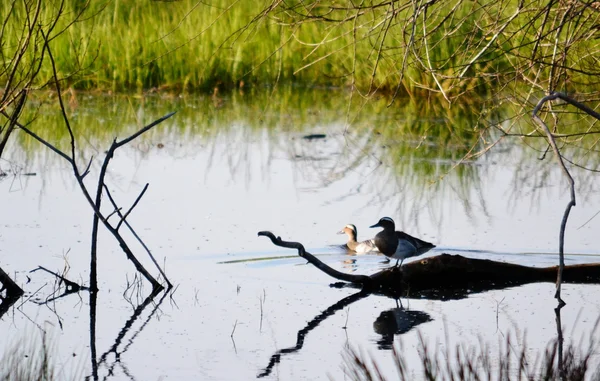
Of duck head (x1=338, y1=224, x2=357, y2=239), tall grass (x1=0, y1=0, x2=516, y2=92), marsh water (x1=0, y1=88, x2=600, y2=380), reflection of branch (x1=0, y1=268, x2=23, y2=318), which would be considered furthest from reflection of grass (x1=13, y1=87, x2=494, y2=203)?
reflection of branch (x1=0, y1=268, x2=23, y2=318)

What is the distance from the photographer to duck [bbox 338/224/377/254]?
8570 mm

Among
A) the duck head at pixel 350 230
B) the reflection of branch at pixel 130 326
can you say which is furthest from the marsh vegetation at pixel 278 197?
the duck head at pixel 350 230

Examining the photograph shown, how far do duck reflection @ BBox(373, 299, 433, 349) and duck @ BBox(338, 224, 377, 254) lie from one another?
1.71 m

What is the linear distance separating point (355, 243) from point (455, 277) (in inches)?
59.7

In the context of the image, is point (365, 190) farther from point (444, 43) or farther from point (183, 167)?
point (444, 43)

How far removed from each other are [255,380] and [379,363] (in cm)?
62

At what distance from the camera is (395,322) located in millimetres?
6457

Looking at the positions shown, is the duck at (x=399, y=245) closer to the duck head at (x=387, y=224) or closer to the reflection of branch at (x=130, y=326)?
the duck head at (x=387, y=224)

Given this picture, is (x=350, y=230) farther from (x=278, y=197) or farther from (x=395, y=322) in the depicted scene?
(x=395, y=322)

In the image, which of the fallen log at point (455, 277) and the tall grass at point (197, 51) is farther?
the tall grass at point (197, 51)

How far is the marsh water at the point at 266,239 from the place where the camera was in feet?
19.6

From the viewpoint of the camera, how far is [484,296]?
709 centimetres

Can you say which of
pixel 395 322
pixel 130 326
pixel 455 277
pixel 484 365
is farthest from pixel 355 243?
pixel 484 365

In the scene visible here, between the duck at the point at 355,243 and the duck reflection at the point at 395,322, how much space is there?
5.62ft
